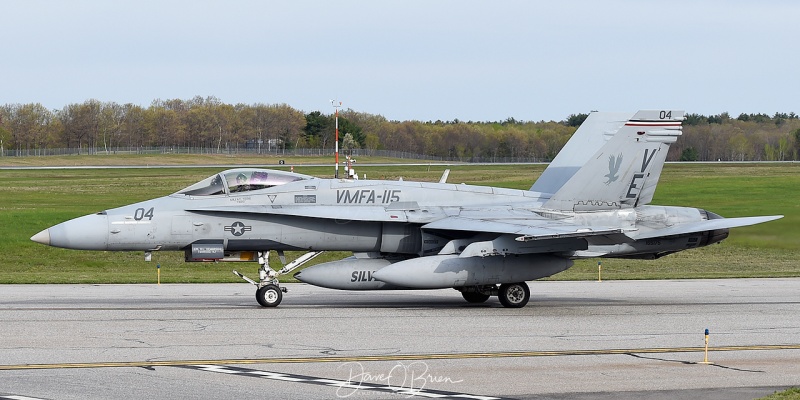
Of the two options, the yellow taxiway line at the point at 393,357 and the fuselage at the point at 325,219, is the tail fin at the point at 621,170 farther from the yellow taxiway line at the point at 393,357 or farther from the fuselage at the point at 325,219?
the yellow taxiway line at the point at 393,357

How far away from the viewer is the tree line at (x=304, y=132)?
11825 centimetres

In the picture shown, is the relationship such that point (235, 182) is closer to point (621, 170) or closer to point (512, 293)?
point (512, 293)

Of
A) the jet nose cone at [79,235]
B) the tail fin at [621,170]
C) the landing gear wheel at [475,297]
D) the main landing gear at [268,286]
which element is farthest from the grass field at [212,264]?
the landing gear wheel at [475,297]

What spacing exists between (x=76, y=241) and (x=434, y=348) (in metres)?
7.45

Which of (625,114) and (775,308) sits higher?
(625,114)

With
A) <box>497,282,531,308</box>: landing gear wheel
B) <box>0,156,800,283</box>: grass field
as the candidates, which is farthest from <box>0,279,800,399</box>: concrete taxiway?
<box>0,156,800,283</box>: grass field

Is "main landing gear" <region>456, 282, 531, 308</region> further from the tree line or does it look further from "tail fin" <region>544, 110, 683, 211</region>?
the tree line

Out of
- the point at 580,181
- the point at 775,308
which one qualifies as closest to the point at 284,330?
the point at 580,181

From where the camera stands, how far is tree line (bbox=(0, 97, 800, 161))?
118250 mm

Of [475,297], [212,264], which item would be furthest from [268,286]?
[212,264]

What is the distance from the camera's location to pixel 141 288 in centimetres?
2469

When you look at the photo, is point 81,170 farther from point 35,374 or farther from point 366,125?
point 35,374

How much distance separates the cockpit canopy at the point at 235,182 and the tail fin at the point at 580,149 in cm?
667

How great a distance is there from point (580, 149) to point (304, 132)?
334 feet
